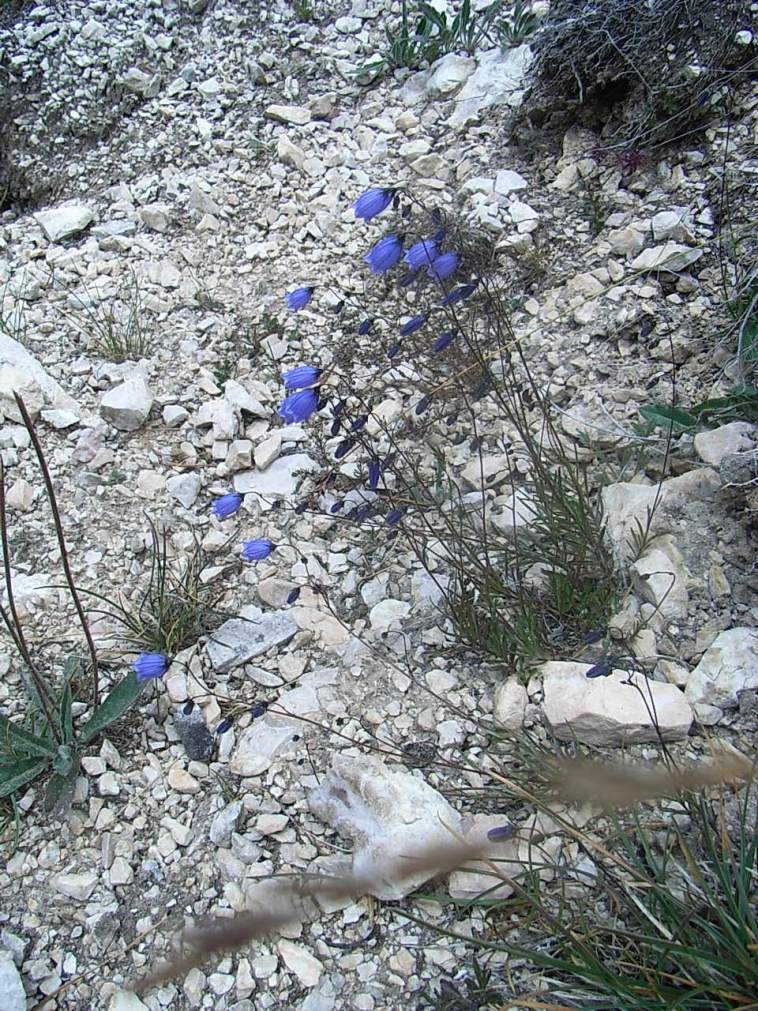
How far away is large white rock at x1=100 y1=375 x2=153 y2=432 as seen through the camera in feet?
10.0

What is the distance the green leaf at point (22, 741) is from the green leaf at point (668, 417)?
1899 mm

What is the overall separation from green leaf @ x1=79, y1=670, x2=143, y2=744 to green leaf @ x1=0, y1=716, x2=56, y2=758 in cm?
8

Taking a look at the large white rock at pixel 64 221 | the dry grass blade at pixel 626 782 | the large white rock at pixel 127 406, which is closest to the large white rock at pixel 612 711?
the dry grass blade at pixel 626 782

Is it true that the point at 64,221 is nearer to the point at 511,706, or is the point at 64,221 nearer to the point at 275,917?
the point at 511,706

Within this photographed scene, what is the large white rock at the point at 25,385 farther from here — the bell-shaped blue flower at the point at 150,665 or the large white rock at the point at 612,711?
the large white rock at the point at 612,711

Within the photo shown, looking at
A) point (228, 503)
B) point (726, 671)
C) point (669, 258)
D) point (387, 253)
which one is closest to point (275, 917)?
point (228, 503)

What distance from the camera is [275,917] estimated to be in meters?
1.32

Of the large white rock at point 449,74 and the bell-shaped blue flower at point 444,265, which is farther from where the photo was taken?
the large white rock at point 449,74

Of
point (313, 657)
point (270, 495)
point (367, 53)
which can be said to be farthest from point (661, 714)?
point (367, 53)

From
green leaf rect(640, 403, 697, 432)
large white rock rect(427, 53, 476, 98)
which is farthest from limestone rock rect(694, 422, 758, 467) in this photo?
large white rock rect(427, 53, 476, 98)

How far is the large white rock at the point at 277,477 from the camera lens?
291cm

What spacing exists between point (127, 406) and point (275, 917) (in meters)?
2.10

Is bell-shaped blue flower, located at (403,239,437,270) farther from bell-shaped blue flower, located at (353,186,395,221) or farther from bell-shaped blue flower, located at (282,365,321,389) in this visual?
bell-shaped blue flower, located at (282,365,321,389)

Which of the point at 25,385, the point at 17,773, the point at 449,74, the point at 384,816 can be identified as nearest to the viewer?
the point at 384,816
